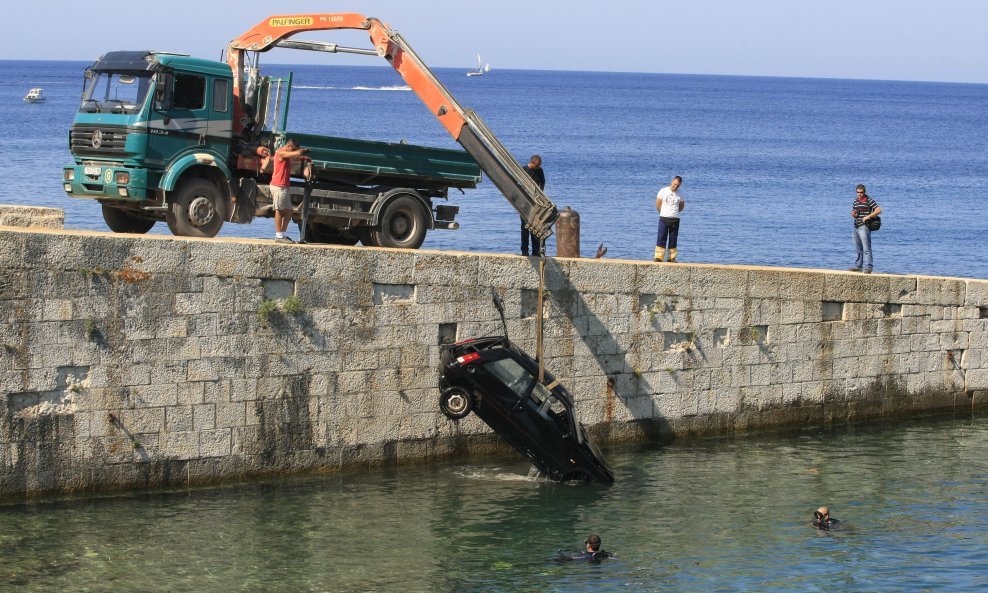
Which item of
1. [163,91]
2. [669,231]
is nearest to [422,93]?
[163,91]

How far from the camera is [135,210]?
1833 cm

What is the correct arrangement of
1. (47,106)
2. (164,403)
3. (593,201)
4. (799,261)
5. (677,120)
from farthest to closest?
1. (677,120)
2. (47,106)
3. (593,201)
4. (799,261)
5. (164,403)

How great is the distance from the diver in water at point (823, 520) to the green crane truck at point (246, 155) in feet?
17.7

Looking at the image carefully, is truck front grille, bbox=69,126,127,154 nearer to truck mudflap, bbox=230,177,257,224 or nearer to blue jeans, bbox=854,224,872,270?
truck mudflap, bbox=230,177,257,224

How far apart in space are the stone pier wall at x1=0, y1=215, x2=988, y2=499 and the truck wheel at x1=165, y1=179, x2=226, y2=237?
2.28 meters

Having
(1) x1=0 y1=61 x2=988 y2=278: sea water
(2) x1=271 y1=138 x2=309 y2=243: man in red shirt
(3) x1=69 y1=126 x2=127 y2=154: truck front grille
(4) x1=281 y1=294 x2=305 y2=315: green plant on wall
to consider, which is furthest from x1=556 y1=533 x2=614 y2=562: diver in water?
(1) x1=0 y1=61 x2=988 y2=278: sea water

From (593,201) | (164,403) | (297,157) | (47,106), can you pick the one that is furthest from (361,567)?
(47,106)

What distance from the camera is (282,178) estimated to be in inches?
686

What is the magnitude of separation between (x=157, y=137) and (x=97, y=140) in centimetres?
95

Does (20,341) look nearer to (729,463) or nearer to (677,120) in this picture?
(729,463)

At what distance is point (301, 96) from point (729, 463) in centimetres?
15669

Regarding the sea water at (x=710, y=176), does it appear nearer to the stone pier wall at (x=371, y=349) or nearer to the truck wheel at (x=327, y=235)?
the truck wheel at (x=327, y=235)

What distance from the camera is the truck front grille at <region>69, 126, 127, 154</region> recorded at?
17.5 meters

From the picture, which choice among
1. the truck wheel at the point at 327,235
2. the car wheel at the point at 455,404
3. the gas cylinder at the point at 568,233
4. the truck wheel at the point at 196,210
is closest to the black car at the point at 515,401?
the car wheel at the point at 455,404
